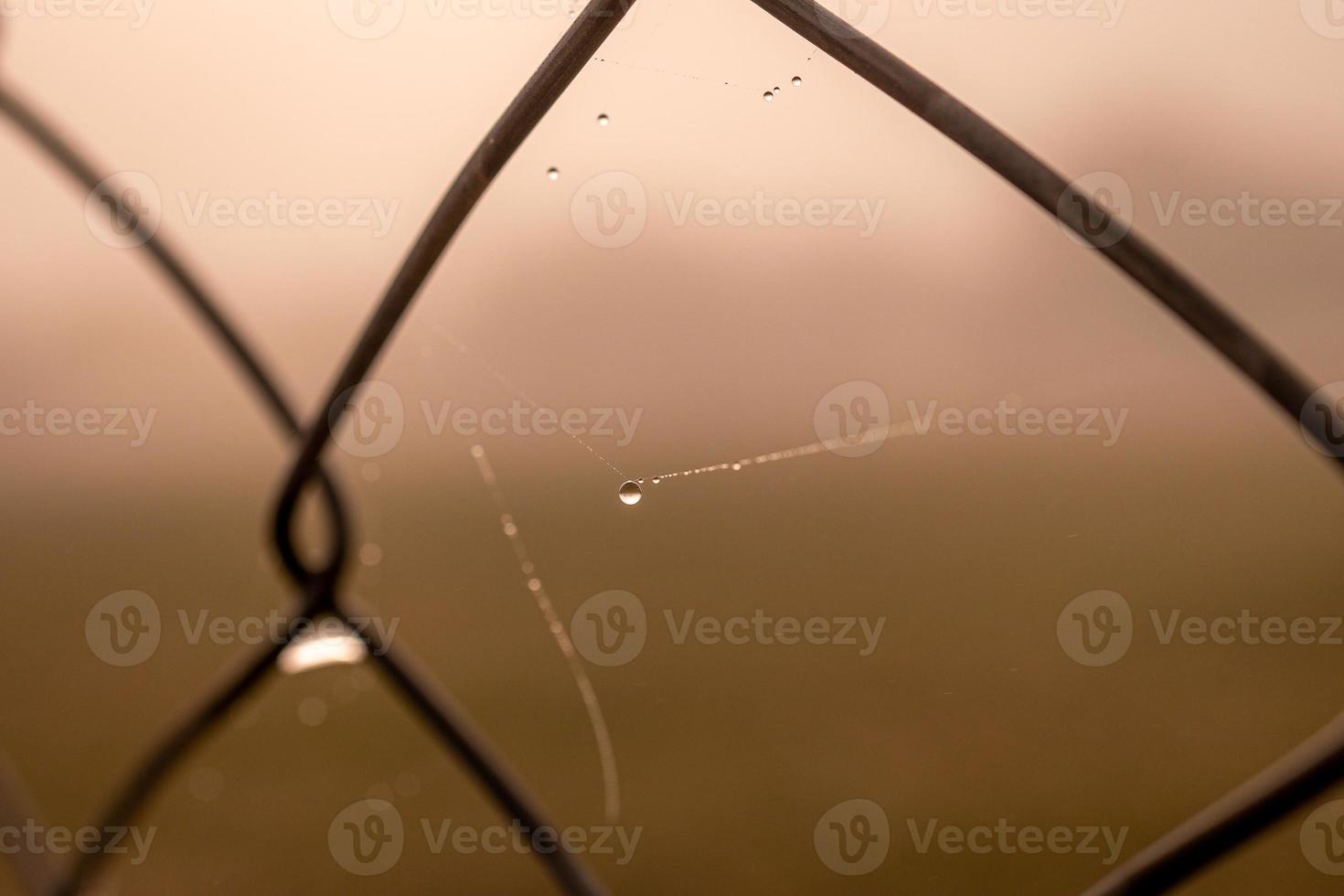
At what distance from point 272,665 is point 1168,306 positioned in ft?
0.98

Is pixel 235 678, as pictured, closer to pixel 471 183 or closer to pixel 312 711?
pixel 471 183

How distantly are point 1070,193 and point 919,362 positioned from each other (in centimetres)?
46

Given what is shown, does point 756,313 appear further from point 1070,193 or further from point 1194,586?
point 1194,586

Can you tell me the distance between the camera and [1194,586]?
34.1 inches

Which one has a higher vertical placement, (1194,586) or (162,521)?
(1194,586)

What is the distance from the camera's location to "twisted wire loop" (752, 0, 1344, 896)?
0.17 metres

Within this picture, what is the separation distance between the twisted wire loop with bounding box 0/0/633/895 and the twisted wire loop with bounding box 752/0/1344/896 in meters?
0.13

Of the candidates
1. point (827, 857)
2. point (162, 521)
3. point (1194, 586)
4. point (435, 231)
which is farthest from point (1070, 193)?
point (162, 521)

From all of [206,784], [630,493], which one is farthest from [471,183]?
[206,784]

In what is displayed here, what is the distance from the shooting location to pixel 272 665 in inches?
12.9

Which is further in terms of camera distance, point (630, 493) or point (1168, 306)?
point (630, 493)

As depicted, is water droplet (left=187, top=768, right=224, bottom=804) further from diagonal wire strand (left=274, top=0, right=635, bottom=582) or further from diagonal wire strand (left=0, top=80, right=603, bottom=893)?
diagonal wire strand (left=274, top=0, right=635, bottom=582)

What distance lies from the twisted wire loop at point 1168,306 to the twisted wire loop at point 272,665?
13 cm

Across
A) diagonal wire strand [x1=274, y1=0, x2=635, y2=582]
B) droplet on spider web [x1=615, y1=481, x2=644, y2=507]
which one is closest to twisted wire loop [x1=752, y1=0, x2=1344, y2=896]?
diagonal wire strand [x1=274, y1=0, x2=635, y2=582]
